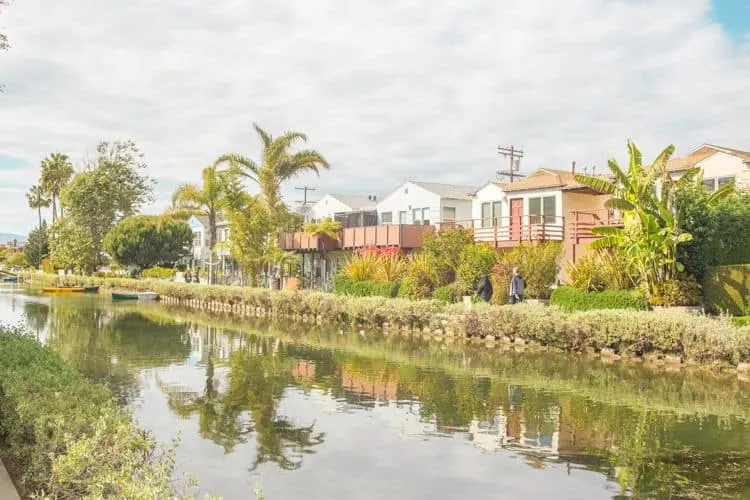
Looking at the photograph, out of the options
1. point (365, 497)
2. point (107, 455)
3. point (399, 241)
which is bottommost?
point (365, 497)

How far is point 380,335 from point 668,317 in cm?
1210

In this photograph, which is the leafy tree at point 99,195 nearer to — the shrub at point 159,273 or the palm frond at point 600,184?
the shrub at point 159,273

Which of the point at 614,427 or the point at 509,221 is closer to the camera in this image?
the point at 614,427

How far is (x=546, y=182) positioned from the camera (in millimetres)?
43312

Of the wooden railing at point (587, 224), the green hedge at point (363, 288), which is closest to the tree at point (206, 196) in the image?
the green hedge at point (363, 288)

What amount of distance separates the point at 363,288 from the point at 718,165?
62.2 feet

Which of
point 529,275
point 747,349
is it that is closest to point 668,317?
point 747,349

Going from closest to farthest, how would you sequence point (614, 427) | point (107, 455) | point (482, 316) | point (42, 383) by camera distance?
point (107, 455)
point (42, 383)
point (614, 427)
point (482, 316)

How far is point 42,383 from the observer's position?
9.58 metres

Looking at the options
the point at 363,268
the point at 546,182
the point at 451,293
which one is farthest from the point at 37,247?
the point at 451,293

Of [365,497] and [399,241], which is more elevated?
[399,241]

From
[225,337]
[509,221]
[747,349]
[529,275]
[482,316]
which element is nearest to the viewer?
[747,349]

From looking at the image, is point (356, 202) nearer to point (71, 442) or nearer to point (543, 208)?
point (543, 208)

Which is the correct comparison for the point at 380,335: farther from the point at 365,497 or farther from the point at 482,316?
the point at 365,497
